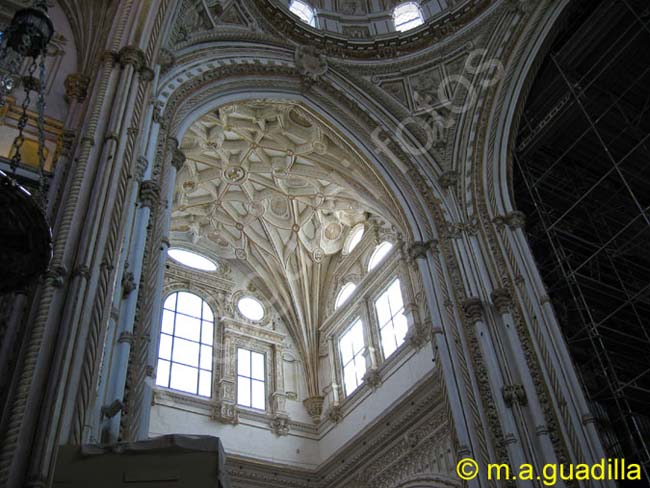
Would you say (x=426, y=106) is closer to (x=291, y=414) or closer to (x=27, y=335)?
(x=291, y=414)

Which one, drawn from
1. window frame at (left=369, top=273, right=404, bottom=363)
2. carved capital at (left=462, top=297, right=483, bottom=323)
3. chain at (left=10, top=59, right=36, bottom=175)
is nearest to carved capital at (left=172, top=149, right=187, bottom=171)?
chain at (left=10, top=59, right=36, bottom=175)

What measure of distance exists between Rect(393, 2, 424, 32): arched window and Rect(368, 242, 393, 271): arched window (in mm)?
5423

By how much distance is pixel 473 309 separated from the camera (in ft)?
36.7

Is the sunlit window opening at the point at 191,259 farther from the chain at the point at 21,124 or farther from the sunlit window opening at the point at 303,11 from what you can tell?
the chain at the point at 21,124

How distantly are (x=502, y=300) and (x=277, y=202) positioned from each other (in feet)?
29.9

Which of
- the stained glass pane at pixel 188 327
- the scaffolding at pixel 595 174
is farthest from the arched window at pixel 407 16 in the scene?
the stained glass pane at pixel 188 327

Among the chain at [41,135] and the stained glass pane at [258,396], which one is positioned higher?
the stained glass pane at [258,396]

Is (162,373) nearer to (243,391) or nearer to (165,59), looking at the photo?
(243,391)

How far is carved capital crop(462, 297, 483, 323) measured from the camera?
1114 cm

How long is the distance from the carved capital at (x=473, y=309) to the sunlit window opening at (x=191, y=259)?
30.6ft

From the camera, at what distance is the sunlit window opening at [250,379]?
16578mm

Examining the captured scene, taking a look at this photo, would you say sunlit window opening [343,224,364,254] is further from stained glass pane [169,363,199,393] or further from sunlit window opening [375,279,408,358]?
stained glass pane [169,363,199,393]

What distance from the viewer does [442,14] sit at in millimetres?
14680

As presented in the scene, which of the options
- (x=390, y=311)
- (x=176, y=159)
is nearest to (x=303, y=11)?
(x=176, y=159)
